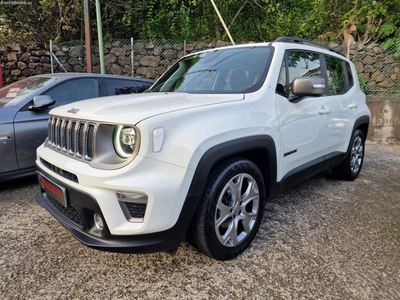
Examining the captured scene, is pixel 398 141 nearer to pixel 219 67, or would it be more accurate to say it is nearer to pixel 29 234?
pixel 219 67

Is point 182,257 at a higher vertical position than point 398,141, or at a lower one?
higher

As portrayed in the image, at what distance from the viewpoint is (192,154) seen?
178 cm

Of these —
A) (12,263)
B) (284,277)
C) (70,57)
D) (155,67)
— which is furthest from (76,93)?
(70,57)

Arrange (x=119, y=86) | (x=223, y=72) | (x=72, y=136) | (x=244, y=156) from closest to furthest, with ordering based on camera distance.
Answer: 1. (x=72, y=136)
2. (x=244, y=156)
3. (x=223, y=72)
4. (x=119, y=86)

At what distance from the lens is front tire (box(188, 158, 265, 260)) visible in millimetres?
1938

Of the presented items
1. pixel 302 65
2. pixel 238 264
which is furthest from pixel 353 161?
pixel 238 264

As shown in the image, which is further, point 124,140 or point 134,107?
point 134,107

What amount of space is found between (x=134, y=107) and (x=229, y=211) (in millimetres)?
984

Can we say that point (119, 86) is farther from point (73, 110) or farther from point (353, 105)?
point (353, 105)

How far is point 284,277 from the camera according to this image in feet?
6.59

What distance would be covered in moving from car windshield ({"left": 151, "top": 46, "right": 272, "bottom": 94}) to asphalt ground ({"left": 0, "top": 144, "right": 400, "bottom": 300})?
52.3 inches

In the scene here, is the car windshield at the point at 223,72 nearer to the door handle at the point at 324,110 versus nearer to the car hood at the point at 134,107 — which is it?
the car hood at the point at 134,107

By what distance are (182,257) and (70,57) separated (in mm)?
10038

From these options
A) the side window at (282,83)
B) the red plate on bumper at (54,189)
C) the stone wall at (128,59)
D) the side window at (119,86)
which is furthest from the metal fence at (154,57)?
the red plate on bumper at (54,189)
